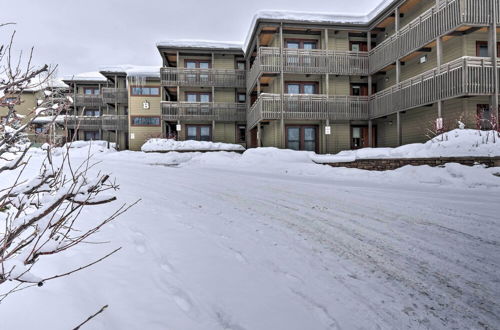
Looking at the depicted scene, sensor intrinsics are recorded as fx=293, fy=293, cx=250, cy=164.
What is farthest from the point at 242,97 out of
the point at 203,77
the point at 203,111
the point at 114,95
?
the point at 114,95

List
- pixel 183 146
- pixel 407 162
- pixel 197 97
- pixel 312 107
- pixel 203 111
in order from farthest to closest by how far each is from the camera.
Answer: pixel 197 97 → pixel 203 111 → pixel 183 146 → pixel 312 107 → pixel 407 162

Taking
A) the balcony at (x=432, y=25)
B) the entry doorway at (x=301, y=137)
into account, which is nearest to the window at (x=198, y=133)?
the entry doorway at (x=301, y=137)

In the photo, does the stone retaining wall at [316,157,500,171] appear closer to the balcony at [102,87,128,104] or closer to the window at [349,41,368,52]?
the window at [349,41,368,52]

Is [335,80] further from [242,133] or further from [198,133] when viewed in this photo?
[198,133]

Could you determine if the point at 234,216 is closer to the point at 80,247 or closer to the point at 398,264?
the point at 80,247

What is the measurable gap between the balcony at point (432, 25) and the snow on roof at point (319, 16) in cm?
227

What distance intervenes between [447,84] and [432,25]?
3431 mm

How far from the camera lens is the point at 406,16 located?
17.8 meters

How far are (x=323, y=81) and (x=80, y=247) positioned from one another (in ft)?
62.3

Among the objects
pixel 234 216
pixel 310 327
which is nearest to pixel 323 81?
pixel 234 216

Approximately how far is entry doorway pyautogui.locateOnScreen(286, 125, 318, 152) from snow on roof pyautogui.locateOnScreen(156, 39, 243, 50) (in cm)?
1000

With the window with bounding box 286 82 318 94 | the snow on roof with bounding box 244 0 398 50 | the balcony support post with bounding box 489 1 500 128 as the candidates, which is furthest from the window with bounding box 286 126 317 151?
the balcony support post with bounding box 489 1 500 128

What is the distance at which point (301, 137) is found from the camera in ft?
65.7

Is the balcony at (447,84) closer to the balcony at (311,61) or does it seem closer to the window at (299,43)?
the balcony at (311,61)
